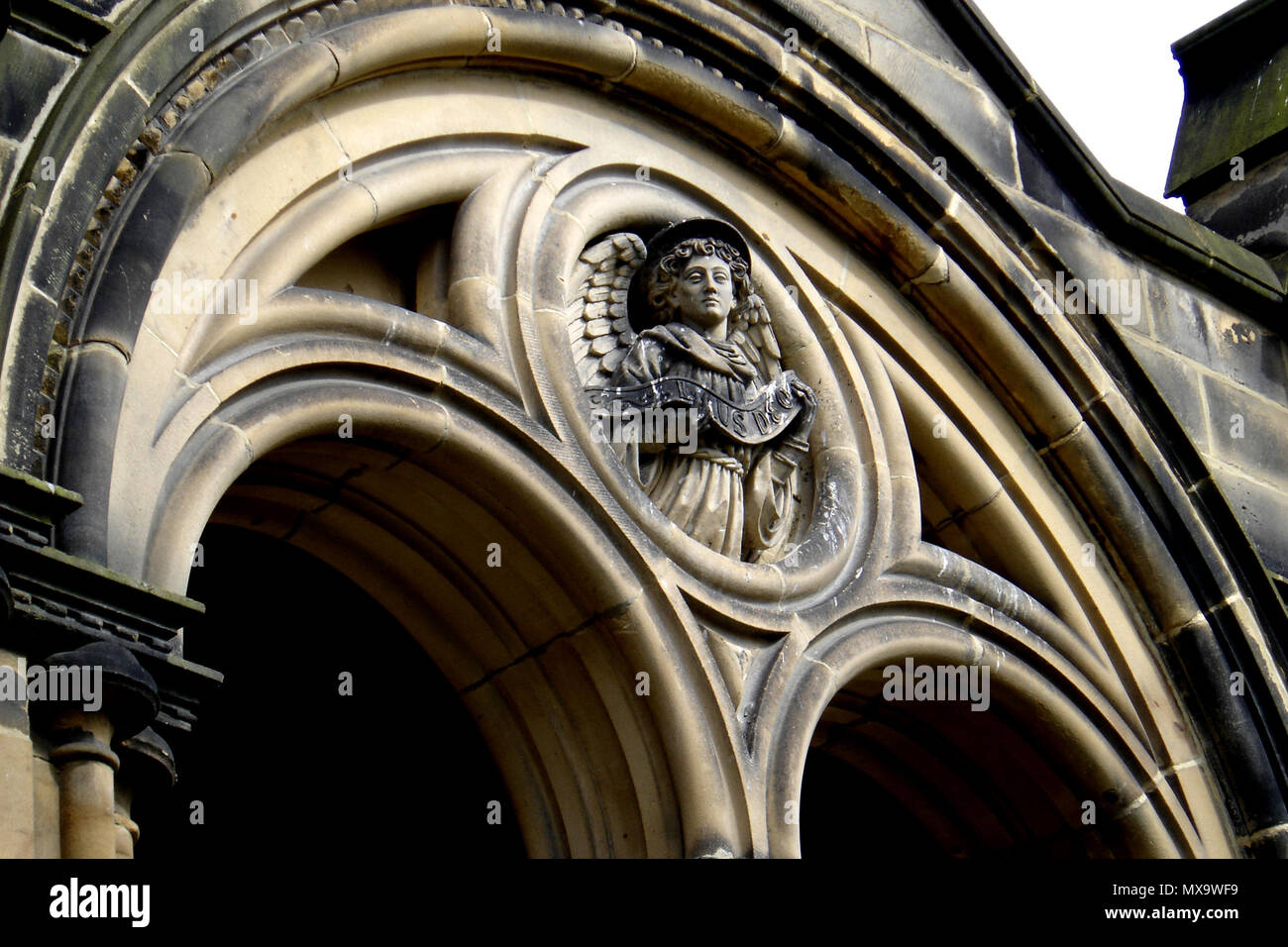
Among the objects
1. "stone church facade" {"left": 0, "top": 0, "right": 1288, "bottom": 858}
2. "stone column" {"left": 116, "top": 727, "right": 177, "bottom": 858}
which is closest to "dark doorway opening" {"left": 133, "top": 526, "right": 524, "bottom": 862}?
"stone church facade" {"left": 0, "top": 0, "right": 1288, "bottom": 858}

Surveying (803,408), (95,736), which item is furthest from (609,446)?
(95,736)

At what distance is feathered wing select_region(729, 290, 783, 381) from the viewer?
6.79 meters

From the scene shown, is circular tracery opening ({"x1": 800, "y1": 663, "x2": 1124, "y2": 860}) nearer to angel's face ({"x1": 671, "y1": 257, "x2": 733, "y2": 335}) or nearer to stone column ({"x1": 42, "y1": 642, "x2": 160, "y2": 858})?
angel's face ({"x1": 671, "y1": 257, "x2": 733, "y2": 335})

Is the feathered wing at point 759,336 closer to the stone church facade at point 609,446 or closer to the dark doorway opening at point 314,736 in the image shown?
the stone church facade at point 609,446

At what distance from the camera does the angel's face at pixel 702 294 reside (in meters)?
6.56

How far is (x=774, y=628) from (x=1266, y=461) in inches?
107

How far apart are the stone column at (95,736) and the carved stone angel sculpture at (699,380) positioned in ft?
6.91

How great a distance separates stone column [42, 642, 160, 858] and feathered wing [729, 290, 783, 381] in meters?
2.80

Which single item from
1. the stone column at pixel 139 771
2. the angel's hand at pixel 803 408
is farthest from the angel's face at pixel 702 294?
the stone column at pixel 139 771

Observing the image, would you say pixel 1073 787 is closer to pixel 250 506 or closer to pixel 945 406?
pixel 945 406

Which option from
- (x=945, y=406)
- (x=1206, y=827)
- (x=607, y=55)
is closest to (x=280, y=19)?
(x=607, y=55)

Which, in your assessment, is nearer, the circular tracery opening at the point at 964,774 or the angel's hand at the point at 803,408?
the angel's hand at the point at 803,408

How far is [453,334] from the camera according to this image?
232 inches
